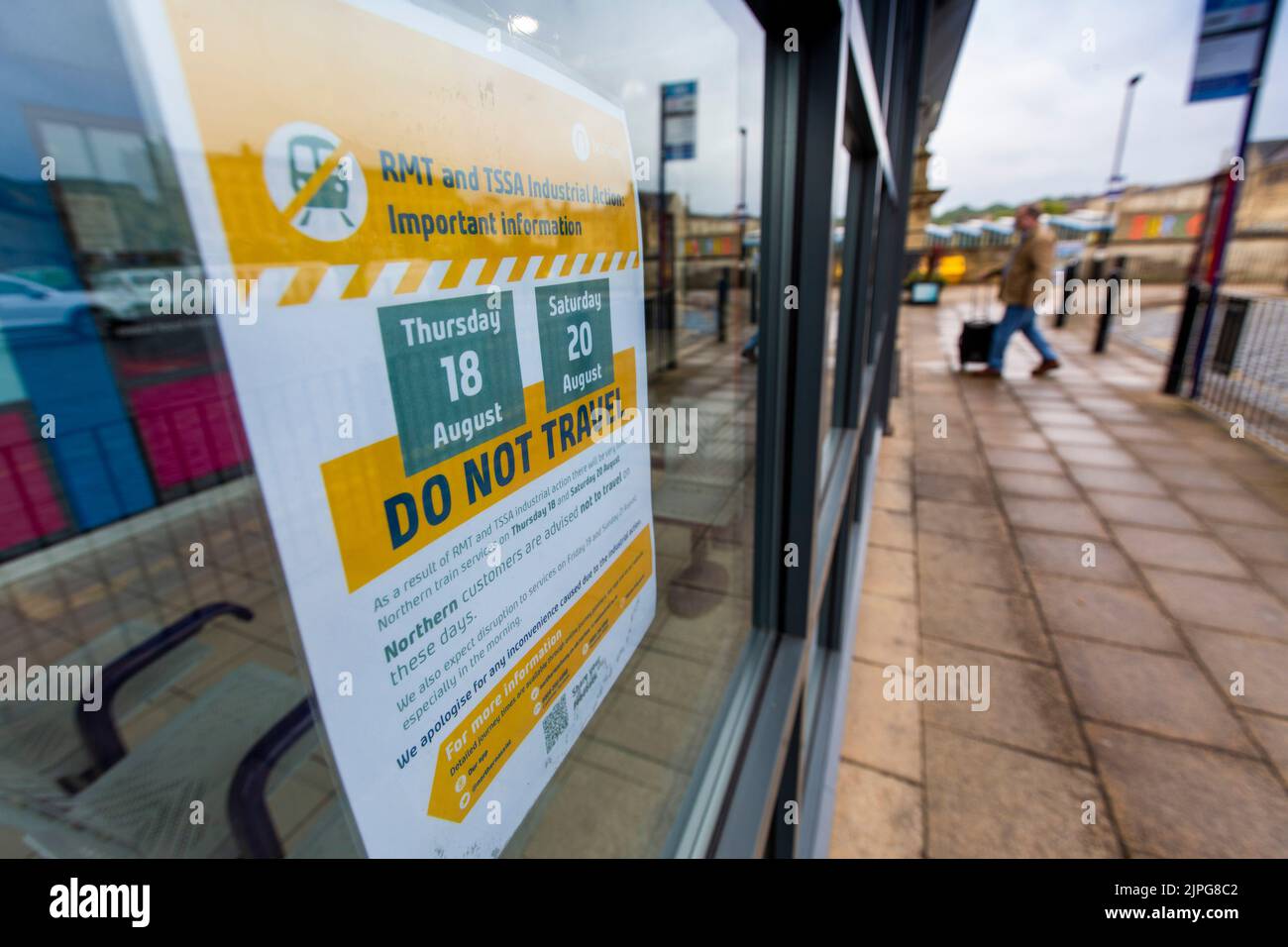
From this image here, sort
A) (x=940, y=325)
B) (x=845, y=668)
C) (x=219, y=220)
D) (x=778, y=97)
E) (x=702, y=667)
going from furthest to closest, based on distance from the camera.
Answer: (x=940, y=325)
(x=845, y=668)
(x=702, y=667)
(x=778, y=97)
(x=219, y=220)

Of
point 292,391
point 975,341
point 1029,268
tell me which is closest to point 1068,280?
point 975,341

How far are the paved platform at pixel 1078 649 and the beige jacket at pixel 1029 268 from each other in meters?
2.67

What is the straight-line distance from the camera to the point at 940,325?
13305mm

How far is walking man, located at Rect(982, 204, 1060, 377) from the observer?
734 centimetres

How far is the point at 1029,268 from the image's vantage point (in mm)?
7559

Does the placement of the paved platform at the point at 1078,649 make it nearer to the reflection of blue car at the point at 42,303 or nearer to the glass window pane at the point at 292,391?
the glass window pane at the point at 292,391

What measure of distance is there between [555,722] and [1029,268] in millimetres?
8907

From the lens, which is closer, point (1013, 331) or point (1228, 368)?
point (1228, 368)

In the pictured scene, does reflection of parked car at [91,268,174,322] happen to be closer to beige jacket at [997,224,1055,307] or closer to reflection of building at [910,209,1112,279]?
beige jacket at [997,224,1055,307]

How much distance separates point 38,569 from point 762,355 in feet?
11.8

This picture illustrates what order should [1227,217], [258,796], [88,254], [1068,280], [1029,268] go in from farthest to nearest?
[1068,280]
[1029,268]
[1227,217]
[258,796]
[88,254]

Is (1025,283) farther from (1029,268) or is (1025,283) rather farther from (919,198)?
(919,198)
